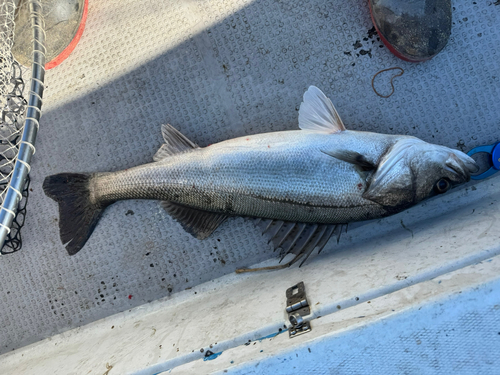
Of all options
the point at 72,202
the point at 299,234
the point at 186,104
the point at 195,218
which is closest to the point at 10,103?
the point at 72,202

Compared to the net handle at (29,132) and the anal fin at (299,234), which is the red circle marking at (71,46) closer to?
the net handle at (29,132)

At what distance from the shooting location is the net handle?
1881mm

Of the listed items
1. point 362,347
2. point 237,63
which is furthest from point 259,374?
point 237,63

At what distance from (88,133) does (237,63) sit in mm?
1187

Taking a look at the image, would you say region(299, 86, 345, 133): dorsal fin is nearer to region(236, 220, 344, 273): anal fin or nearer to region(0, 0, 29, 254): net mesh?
region(236, 220, 344, 273): anal fin

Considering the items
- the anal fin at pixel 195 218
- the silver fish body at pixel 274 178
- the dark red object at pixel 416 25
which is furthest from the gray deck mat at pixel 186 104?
the silver fish body at pixel 274 178

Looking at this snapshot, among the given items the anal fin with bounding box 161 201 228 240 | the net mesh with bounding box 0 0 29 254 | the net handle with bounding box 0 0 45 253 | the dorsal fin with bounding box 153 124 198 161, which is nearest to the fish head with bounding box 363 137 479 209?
the anal fin with bounding box 161 201 228 240

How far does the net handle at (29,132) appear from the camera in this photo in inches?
74.0

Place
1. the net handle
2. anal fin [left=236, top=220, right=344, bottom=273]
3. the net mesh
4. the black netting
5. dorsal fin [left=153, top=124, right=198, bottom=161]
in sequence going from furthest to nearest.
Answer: the black netting → the net mesh → dorsal fin [left=153, top=124, right=198, bottom=161] → anal fin [left=236, top=220, right=344, bottom=273] → the net handle

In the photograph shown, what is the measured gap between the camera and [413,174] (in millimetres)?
1892

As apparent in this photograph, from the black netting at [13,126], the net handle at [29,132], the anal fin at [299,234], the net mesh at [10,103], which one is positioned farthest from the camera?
the black netting at [13,126]

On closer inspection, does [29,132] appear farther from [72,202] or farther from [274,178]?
[274,178]

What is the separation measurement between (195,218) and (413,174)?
133 cm

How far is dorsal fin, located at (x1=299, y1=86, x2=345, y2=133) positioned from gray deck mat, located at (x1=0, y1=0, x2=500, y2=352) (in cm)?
24
